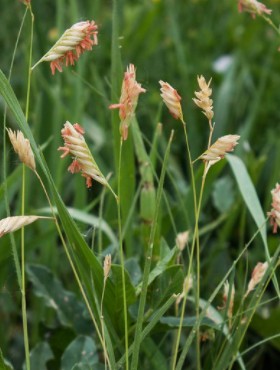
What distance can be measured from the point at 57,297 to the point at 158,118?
357 mm

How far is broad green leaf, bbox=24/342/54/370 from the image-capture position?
3.95 feet

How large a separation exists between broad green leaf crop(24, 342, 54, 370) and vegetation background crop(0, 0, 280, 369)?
0.30 feet

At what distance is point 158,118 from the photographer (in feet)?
4.73

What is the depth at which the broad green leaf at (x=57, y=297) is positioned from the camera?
135cm

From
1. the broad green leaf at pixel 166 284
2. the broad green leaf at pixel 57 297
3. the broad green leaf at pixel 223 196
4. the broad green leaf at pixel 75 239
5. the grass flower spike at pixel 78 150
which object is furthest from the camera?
the broad green leaf at pixel 223 196

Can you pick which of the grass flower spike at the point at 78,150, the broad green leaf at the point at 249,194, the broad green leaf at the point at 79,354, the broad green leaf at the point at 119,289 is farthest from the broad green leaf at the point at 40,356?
the grass flower spike at the point at 78,150

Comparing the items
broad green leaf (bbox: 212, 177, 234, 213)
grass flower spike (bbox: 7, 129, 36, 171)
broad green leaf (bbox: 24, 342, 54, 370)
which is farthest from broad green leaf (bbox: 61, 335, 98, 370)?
broad green leaf (bbox: 212, 177, 234, 213)

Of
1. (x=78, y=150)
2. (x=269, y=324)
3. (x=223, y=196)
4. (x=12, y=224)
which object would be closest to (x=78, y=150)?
(x=78, y=150)

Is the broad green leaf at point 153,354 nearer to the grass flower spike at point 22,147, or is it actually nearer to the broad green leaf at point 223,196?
the grass flower spike at point 22,147

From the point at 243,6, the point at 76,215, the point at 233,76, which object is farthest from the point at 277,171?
the point at 233,76

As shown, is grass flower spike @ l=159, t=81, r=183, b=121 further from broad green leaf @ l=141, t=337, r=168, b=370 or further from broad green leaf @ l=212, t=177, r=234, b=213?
broad green leaf @ l=212, t=177, r=234, b=213

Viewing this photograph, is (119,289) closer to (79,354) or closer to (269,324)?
(79,354)

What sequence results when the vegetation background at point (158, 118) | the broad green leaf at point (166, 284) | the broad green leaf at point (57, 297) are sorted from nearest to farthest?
the broad green leaf at point (166, 284) < the broad green leaf at point (57, 297) < the vegetation background at point (158, 118)

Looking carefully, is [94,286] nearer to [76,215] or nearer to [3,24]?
[76,215]
